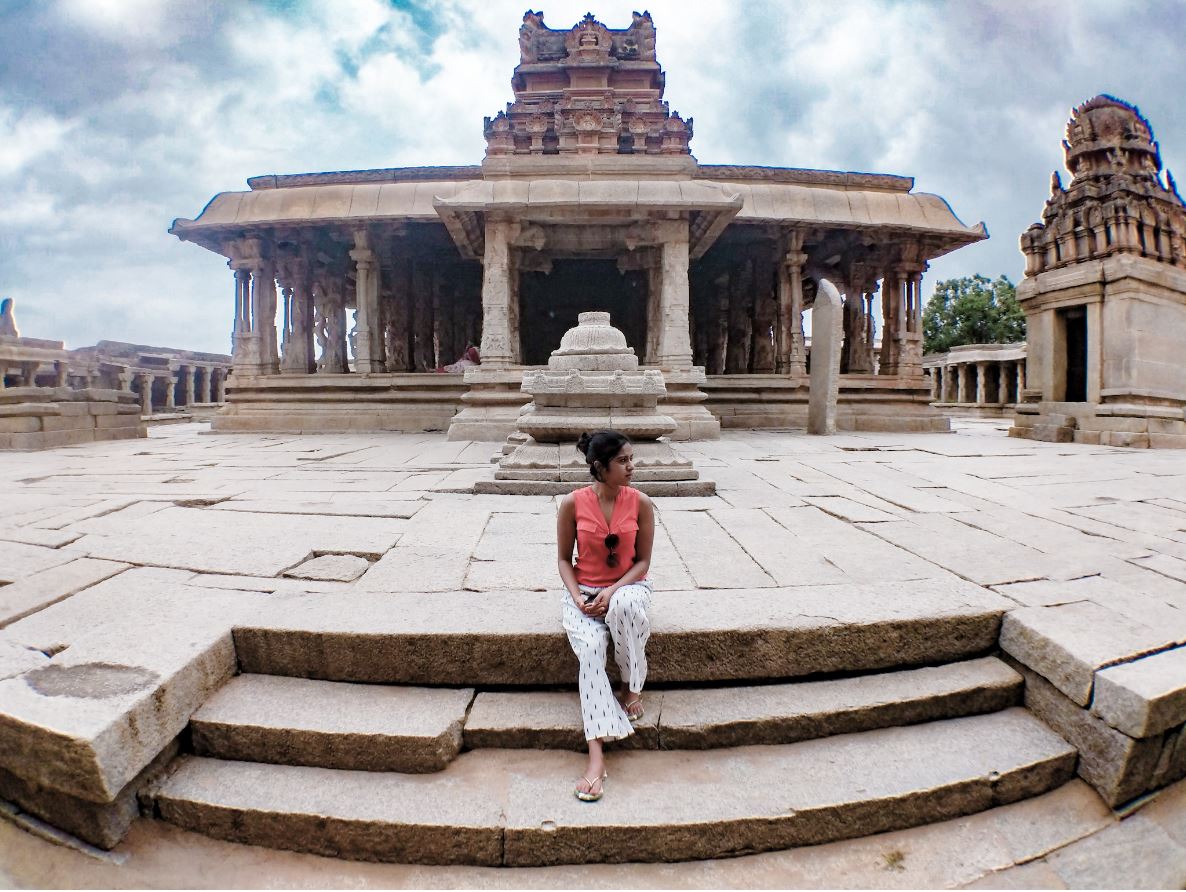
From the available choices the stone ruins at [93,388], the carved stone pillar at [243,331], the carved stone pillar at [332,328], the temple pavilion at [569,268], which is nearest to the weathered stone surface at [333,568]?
the temple pavilion at [569,268]

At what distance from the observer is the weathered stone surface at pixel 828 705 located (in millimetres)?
1847

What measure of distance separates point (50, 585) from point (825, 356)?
28.4ft

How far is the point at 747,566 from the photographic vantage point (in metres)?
2.74

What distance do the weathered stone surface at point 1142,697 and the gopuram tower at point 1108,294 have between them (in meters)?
7.88

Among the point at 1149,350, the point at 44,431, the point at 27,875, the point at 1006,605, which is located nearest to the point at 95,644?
the point at 27,875

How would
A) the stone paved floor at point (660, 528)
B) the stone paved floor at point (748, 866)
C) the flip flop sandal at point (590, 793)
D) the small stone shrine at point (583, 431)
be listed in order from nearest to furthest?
the stone paved floor at point (748, 866), the flip flop sandal at point (590, 793), the stone paved floor at point (660, 528), the small stone shrine at point (583, 431)

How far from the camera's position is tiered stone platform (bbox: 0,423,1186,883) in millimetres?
1594

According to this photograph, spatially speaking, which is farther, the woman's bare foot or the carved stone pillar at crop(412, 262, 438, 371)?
the carved stone pillar at crop(412, 262, 438, 371)

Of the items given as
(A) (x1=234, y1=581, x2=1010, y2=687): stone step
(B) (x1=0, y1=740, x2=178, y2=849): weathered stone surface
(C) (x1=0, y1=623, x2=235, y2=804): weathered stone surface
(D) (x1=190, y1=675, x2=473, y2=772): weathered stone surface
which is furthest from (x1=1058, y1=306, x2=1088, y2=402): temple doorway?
(B) (x1=0, y1=740, x2=178, y2=849): weathered stone surface

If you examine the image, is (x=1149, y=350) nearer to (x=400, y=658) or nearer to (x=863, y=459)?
(x=863, y=459)

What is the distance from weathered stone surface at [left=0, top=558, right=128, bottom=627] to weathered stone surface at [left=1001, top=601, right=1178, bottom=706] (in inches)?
138

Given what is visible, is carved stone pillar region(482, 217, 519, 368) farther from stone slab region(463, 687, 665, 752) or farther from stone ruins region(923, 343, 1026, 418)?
stone ruins region(923, 343, 1026, 418)

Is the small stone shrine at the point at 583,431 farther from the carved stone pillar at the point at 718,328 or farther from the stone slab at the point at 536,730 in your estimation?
the carved stone pillar at the point at 718,328

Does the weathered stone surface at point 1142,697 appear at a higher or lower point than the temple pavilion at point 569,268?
lower
